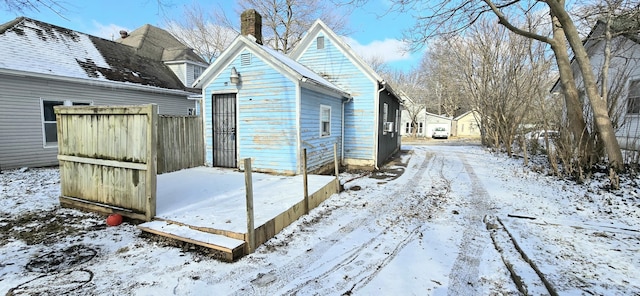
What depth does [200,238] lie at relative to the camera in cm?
337

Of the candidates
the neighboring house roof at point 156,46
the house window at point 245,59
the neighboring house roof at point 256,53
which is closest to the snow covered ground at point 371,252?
the neighboring house roof at point 256,53

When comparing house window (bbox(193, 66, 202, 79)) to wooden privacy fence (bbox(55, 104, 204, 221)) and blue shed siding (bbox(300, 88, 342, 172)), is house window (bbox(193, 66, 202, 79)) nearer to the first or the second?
blue shed siding (bbox(300, 88, 342, 172))

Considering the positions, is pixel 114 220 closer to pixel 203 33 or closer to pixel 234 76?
pixel 234 76

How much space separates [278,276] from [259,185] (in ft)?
10.8

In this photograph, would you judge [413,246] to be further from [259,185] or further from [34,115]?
[34,115]

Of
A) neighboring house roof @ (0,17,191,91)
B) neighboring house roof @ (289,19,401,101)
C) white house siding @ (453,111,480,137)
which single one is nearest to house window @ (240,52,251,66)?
neighboring house roof @ (289,19,401,101)

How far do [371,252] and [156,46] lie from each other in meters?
19.3

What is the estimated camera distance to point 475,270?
300 centimetres

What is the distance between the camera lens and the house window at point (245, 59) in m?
7.44

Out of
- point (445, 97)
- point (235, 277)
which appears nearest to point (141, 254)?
point (235, 277)

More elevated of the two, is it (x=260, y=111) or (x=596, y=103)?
(x=596, y=103)

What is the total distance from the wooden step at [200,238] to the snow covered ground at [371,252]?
0.46 ft

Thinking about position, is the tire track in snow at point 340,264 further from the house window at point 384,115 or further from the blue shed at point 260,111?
the house window at point 384,115

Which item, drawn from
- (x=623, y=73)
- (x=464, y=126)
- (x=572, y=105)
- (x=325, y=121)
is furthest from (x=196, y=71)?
(x=464, y=126)
